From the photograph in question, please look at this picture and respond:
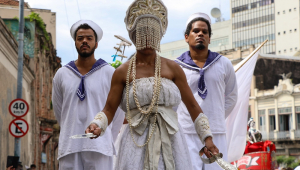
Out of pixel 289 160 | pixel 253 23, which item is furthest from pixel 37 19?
pixel 253 23

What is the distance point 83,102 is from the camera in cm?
771

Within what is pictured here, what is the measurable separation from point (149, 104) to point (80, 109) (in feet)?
6.22

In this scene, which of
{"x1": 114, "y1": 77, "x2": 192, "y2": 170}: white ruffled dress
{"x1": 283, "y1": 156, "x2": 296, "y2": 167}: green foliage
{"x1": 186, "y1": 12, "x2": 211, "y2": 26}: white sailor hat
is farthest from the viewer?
{"x1": 283, "y1": 156, "x2": 296, "y2": 167}: green foliage

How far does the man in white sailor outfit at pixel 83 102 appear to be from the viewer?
7.49m

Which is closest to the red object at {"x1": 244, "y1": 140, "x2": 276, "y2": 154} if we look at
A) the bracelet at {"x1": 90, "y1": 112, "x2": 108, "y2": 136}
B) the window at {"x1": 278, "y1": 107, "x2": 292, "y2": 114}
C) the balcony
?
the bracelet at {"x1": 90, "y1": 112, "x2": 108, "y2": 136}

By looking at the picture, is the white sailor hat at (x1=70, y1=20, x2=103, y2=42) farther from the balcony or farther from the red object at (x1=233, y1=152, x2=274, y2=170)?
the balcony

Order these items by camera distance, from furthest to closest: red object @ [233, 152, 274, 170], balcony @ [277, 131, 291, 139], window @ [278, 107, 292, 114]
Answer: balcony @ [277, 131, 291, 139] < window @ [278, 107, 292, 114] < red object @ [233, 152, 274, 170]

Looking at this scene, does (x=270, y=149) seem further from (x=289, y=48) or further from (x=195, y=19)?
(x=289, y=48)

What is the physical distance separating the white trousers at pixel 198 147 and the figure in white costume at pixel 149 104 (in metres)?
1.66

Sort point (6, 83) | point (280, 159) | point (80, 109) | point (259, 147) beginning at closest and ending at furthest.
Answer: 1. point (80, 109)
2. point (259, 147)
3. point (6, 83)
4. point (280, 159)

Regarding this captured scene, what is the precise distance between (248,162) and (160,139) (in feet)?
33.2

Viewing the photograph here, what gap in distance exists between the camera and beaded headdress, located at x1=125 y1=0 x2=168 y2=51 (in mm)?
6105

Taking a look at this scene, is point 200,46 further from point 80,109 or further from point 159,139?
point 159,139

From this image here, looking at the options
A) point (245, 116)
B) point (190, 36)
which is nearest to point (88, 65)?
point (190, 36)
